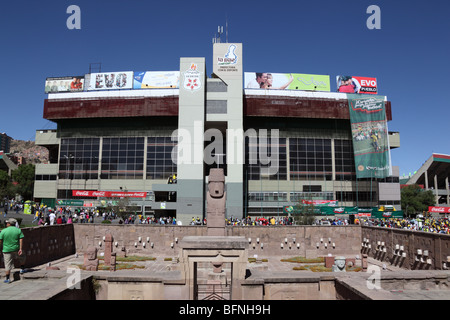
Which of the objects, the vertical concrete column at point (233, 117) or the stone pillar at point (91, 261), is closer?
the stone pillar at point (91, 261)

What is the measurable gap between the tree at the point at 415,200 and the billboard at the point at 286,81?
32.2 metres

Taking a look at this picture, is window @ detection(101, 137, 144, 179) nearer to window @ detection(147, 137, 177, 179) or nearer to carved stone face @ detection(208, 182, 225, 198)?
window @ detection(147, 137, 177, 179)

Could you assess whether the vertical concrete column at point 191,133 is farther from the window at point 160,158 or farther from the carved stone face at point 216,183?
the carved stone face at point 216,183

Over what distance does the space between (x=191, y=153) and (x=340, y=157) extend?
2680cm

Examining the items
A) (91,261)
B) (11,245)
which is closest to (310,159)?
(91,261)

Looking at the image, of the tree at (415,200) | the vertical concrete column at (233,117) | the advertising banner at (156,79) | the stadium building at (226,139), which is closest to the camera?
the vertical concrete column at (233,117)

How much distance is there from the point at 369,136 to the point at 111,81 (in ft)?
147

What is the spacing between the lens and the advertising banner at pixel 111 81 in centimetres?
5850

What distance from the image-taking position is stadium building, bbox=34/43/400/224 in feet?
176

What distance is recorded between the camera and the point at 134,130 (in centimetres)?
5778

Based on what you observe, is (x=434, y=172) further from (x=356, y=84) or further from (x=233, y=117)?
(x=233, y=117)

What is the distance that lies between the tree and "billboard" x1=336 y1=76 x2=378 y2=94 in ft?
86.3

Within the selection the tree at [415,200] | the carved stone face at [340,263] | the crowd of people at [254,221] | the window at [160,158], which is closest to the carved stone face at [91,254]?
the crowd of people at [254,221]

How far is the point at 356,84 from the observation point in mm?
60031
